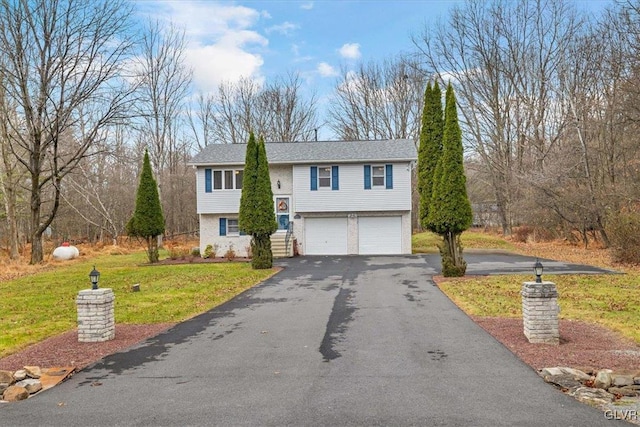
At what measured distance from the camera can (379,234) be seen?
24094 millimetres

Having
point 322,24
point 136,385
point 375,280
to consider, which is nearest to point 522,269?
point 375,280

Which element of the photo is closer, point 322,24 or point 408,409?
point 408,409

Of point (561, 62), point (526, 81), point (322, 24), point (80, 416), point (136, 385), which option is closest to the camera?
→ point (80, 416)

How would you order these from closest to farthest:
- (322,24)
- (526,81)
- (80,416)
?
(80,416) → (322,24) → (526,81)

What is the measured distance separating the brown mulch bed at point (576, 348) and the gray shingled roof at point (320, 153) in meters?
16.2

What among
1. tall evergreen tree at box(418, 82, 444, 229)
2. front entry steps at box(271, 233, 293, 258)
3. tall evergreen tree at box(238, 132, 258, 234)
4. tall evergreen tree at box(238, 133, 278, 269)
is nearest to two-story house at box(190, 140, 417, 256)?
front entry steps at box(271, 233, 293, 258)

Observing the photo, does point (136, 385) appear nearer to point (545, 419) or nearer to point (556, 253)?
point (545, 419)

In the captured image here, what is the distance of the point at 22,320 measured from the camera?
9688 millimetres

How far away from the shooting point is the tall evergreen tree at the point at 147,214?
2094 centimetres

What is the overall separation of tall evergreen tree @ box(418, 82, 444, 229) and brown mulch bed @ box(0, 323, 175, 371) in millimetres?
9985

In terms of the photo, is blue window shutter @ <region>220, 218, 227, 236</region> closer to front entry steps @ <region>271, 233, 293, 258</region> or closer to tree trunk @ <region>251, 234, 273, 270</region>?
front entry steps @ <region>271, 233, 293, 258</region>

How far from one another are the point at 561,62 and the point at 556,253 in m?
12.6

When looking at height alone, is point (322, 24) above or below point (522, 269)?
above

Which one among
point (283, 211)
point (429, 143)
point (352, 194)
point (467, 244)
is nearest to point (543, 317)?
point (429, 143)
